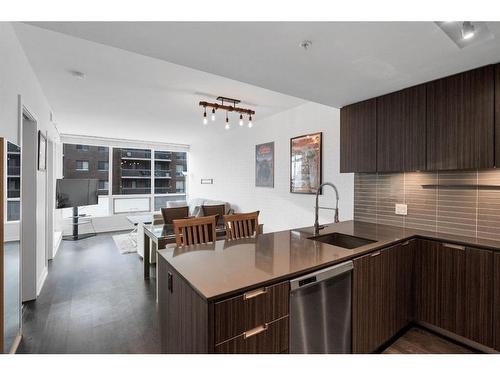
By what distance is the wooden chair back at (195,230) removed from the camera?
78.3 inches

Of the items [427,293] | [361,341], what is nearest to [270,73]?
[361,341]

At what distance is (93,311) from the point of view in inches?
99.1

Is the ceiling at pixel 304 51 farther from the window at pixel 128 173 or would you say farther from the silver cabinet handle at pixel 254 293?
the window at pixel 128 173

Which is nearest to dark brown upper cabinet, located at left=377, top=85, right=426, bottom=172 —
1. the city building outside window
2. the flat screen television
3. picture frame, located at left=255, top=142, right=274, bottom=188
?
picture frame, located at left=255, top=142, right=274, bottom=188

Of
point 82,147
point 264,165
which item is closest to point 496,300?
point 264,165

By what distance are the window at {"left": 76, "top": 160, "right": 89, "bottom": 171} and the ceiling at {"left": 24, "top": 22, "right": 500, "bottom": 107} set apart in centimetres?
616

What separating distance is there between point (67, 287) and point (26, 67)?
2.52 m

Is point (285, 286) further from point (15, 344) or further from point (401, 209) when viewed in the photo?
point (15, 344)

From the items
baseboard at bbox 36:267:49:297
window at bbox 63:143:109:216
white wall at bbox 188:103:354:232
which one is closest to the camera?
baseboard at bbox 36:267:49:297

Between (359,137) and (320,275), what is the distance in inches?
73.2

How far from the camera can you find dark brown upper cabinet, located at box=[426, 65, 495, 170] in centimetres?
183

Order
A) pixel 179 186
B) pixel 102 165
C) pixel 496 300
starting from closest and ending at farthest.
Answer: pixel 496 300
pixel 102 165
pixel 179 186

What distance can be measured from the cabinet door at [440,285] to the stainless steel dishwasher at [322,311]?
38.0 inches

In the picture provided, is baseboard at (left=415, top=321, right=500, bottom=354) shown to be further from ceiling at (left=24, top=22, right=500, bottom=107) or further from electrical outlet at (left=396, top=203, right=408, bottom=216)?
ceiling at (left=24, top=22, right=500, bottom=107)
